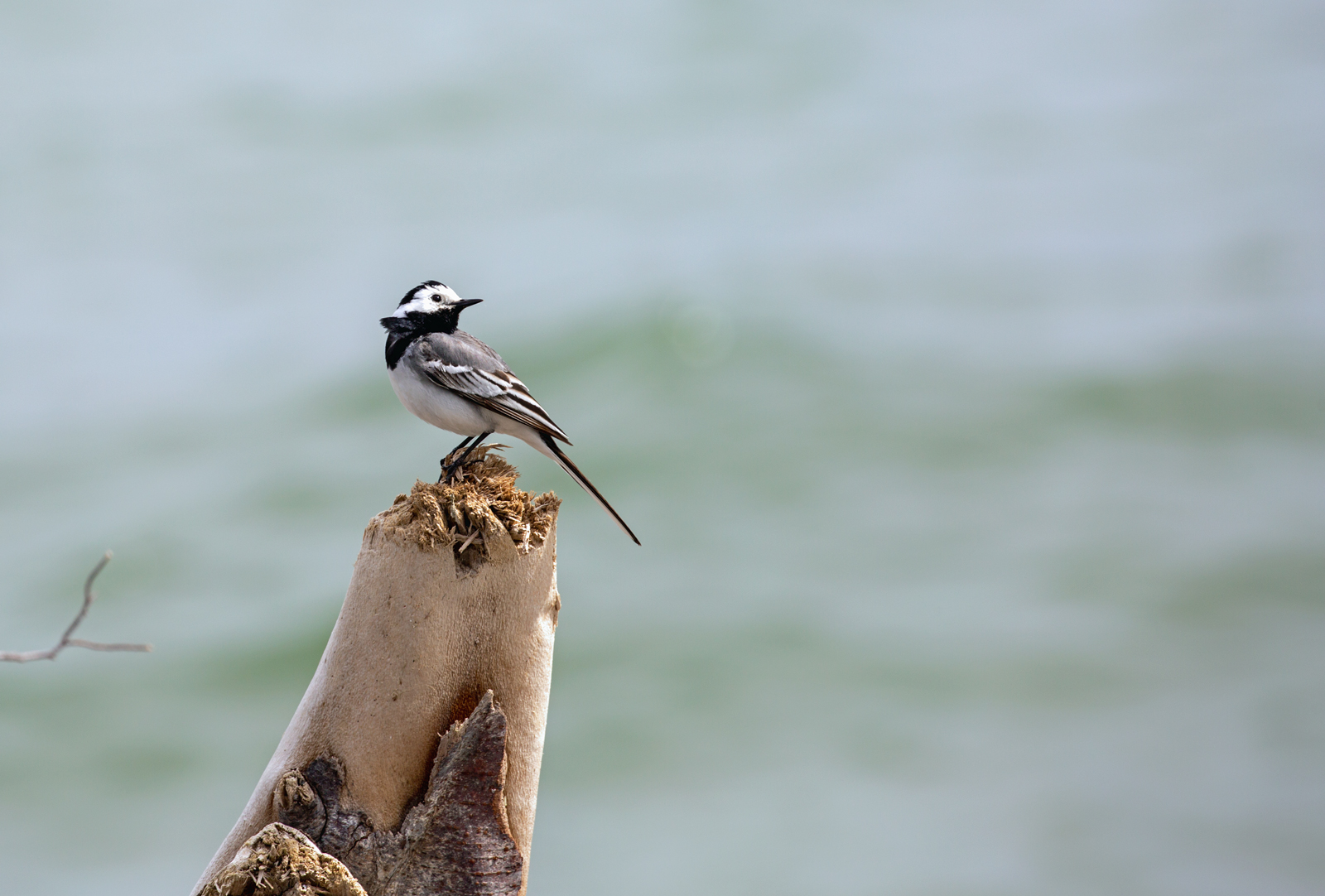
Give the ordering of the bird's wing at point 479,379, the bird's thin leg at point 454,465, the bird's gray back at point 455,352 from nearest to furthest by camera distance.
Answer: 1. the bird's thin leg at point 454,465
2. the bird's wing at point 479,379
3. the bird's gray back at point 455,352

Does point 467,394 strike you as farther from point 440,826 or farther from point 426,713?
point 440,826

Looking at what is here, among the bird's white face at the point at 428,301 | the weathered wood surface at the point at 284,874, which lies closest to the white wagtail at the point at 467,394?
the bird's white face at the point at 428,301

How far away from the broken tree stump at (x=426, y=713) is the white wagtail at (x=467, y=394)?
0.82 meters

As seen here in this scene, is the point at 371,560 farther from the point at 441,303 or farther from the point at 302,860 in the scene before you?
the point at 441,303

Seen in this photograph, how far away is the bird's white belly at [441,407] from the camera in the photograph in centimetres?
391

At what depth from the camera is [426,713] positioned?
2.91 meters

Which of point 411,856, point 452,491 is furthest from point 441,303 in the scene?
point 411,856

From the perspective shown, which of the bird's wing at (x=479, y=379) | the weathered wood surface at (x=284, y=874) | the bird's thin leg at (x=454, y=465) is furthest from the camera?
the bird's wing at (x=479, y=379)

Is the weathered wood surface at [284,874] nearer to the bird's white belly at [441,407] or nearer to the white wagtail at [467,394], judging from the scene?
the white wagtail at [467,394]

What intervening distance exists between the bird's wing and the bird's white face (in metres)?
0.15

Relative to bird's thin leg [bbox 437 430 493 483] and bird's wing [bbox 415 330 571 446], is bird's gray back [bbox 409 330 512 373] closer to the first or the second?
bird's wing [bbox 415 330 571 446]

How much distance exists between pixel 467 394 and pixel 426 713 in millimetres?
1316

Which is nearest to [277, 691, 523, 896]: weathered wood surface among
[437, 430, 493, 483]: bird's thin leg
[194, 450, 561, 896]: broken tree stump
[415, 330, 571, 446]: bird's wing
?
[194, 450, 561, 896]: broken tree stump

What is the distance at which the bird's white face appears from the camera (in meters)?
4.18
